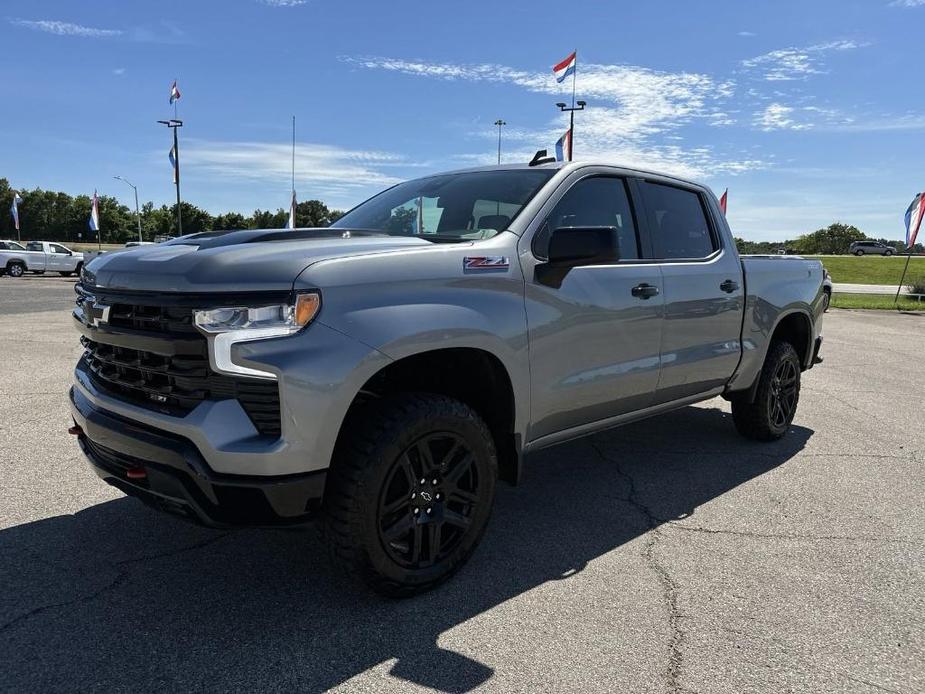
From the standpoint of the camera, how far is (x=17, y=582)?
296 centimetres

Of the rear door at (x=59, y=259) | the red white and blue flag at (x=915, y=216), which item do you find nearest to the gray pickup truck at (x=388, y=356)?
the red white and blue flag at (x=915, y=216)

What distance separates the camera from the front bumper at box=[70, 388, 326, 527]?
94.7 inches

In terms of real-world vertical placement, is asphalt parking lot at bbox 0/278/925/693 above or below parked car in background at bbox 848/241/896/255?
below

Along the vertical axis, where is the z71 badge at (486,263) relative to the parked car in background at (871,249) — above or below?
below

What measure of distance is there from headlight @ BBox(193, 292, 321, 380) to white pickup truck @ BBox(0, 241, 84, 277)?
31.1m

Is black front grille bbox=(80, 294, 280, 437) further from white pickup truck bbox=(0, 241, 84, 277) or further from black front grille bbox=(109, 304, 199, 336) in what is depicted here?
white pickup truck bbox=(0, 241, 84, 277)

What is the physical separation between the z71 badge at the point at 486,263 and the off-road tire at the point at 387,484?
57 cm

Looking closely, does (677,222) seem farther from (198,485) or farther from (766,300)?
(198,485)

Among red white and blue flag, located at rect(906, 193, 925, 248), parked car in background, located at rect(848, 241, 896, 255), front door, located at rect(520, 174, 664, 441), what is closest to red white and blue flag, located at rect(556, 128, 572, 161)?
red white and blue flag, located at rect(906, 193, 925, 248)

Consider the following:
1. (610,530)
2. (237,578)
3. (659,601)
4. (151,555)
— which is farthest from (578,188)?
(151,555)

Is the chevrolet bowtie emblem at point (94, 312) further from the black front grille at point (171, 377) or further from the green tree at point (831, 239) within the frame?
the green tree at point (831, 239)

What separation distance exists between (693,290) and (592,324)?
3.57 ft

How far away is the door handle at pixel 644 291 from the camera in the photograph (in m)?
3.76

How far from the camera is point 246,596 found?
2902mm
